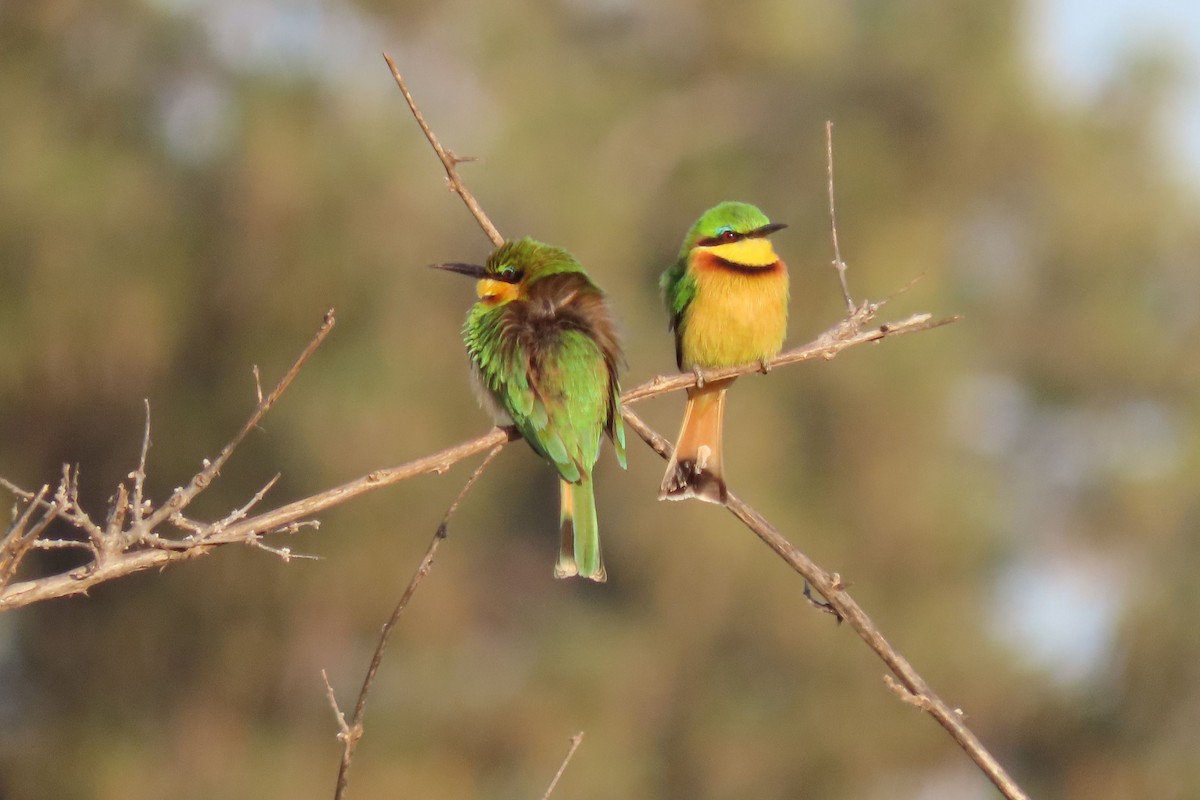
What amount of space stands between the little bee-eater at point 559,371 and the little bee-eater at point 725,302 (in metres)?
0.43

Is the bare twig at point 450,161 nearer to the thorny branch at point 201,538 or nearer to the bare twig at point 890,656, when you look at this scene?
the thorny branch at point 201,538

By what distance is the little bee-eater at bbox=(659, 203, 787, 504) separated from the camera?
3303 mm

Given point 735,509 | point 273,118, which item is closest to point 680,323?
point 735,509

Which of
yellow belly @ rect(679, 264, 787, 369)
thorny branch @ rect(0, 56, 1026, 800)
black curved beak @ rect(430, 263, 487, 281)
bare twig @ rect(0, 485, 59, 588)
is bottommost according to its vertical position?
bare twig @ rect(0, 485, 59, 588)

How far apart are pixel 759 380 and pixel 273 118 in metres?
4.80

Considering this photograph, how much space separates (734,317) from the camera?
330 centimetres

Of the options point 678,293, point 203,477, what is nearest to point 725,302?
point 678,293

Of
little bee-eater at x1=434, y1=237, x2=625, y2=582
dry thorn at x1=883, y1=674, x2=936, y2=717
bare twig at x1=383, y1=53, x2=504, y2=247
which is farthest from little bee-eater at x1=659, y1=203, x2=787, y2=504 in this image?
dry thorn at x1=883, y1=674, x2=936, y2=717

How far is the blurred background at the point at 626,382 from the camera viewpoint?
9445mm

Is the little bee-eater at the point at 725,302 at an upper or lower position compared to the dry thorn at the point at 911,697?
upper

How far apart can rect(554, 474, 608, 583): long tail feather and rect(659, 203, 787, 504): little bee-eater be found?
21.2 inches

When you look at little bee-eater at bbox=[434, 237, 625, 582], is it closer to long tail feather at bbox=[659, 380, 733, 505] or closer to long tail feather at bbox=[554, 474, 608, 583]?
long tail feather at bbox=[554, 474, 608, 583]

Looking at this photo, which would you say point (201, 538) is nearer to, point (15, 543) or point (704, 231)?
point (15, 543)

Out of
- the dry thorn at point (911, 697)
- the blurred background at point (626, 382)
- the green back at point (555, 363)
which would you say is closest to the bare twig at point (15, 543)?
the dry thorn at point (911, 697)
